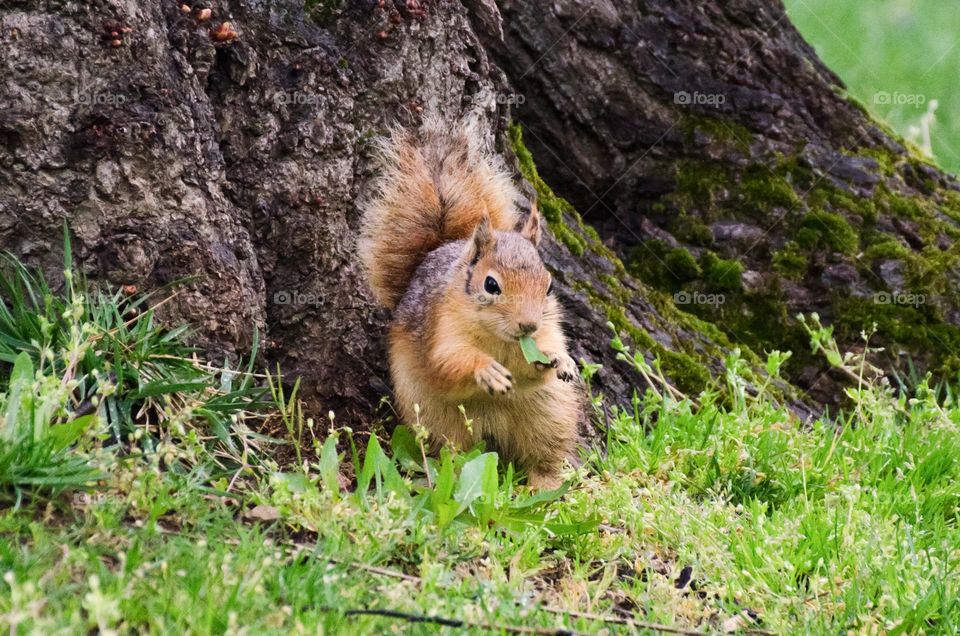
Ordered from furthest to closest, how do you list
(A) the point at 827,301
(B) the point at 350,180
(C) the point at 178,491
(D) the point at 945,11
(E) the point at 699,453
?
1. (D) the point at 945,11
2. (A) the point at 827,301
3. (B) the point at 350,180
4. (E) the point at 699,453
5. (C) the point at 178,491

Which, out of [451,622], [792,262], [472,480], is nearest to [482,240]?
[472,480]

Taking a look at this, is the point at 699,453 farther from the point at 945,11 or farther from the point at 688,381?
the point at 945,11

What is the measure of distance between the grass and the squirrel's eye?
52 centimetres

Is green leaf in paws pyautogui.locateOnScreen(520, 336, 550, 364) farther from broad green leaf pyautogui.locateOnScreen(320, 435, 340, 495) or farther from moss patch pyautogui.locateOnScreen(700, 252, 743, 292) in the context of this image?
moss patch pyautogui.locateOnScreen(700, 252, 743, 292)

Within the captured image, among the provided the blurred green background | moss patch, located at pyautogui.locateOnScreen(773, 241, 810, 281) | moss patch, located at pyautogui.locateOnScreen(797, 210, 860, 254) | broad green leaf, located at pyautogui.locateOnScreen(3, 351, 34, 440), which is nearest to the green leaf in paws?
broad green leaf, located at pyautogui.locateOnScreen(3, 351, 34, 440)

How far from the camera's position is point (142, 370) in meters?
3.03

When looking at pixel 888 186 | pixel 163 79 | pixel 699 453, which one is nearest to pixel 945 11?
pixel 888 186

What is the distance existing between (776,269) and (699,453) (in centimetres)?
176

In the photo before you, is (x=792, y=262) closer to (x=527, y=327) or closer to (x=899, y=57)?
(x=527, y=327)

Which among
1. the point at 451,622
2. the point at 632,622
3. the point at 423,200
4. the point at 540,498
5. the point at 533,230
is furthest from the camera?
the point at 423,200

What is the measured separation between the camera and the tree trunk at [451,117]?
124 inches

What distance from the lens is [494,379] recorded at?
3.25 metres

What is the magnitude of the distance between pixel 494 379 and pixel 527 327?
0.64 feet

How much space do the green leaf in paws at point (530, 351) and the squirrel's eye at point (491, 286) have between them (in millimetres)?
178
